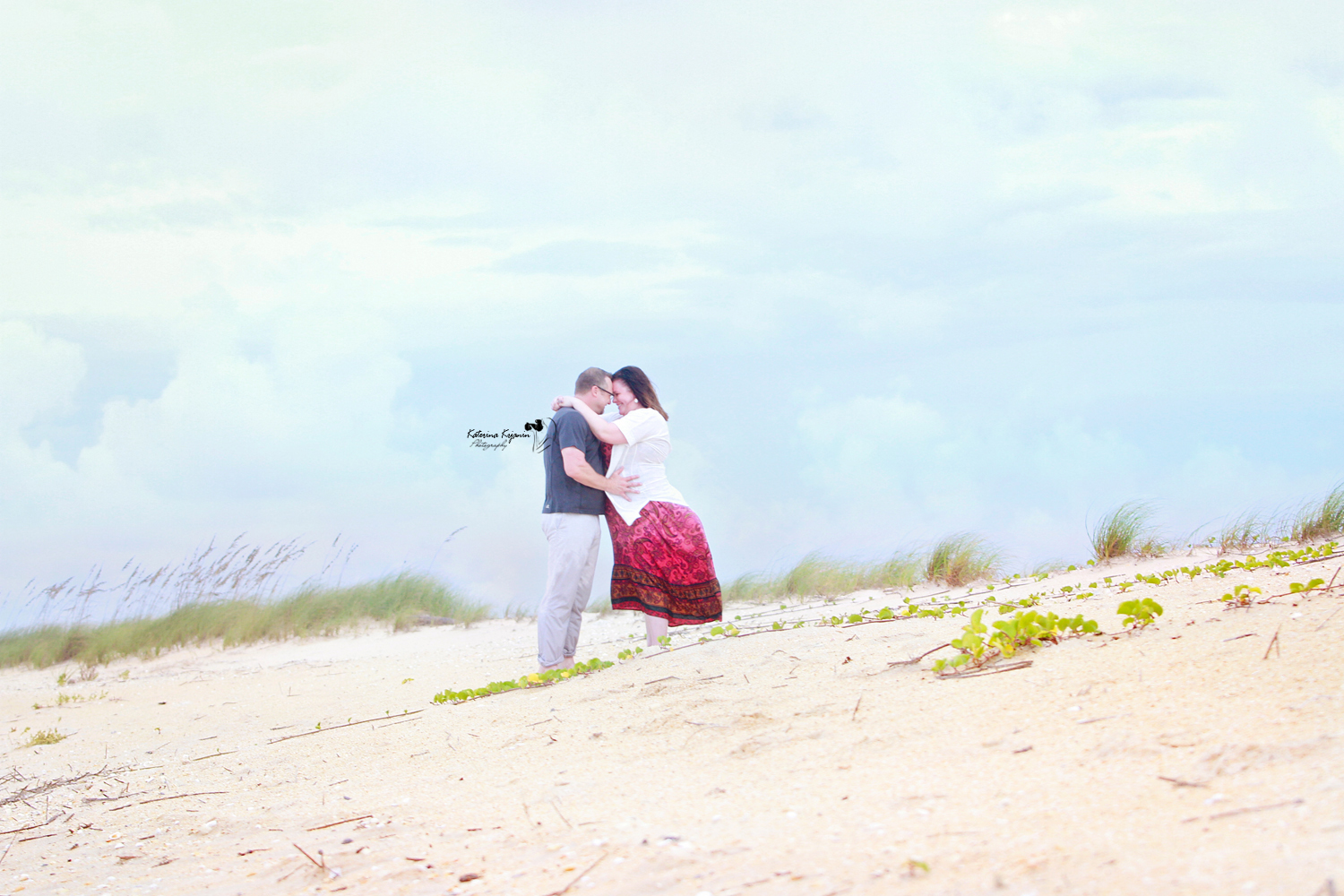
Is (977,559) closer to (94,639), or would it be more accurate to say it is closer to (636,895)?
(636,895)

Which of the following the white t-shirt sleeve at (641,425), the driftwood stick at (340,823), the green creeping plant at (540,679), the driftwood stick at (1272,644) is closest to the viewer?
the driftwood stick at (1272,644)

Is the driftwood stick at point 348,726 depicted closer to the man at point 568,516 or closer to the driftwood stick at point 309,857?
the man at point 568,516

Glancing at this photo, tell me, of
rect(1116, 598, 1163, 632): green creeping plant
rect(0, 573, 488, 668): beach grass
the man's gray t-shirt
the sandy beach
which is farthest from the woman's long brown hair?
rect(0, 573, 488, 668): beach grass

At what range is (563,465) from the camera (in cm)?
622

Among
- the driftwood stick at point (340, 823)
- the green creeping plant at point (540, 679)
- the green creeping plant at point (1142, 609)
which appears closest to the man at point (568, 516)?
the green creeping plant at point (540, 679)

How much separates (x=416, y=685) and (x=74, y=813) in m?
2.98

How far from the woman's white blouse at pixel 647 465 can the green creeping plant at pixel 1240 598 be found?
312 centimetres

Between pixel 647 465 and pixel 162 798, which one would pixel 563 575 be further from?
pixel 162 798

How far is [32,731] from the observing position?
7.76 metres

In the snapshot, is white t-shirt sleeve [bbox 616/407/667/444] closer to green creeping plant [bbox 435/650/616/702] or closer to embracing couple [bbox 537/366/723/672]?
embracing couple [bbox 537/366/723/672]

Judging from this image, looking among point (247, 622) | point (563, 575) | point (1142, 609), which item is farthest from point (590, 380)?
point (247, 622)

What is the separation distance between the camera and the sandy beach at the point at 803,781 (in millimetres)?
2453

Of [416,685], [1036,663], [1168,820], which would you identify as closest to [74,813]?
[416,685]

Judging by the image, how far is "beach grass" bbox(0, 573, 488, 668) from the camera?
1160 centimetres
